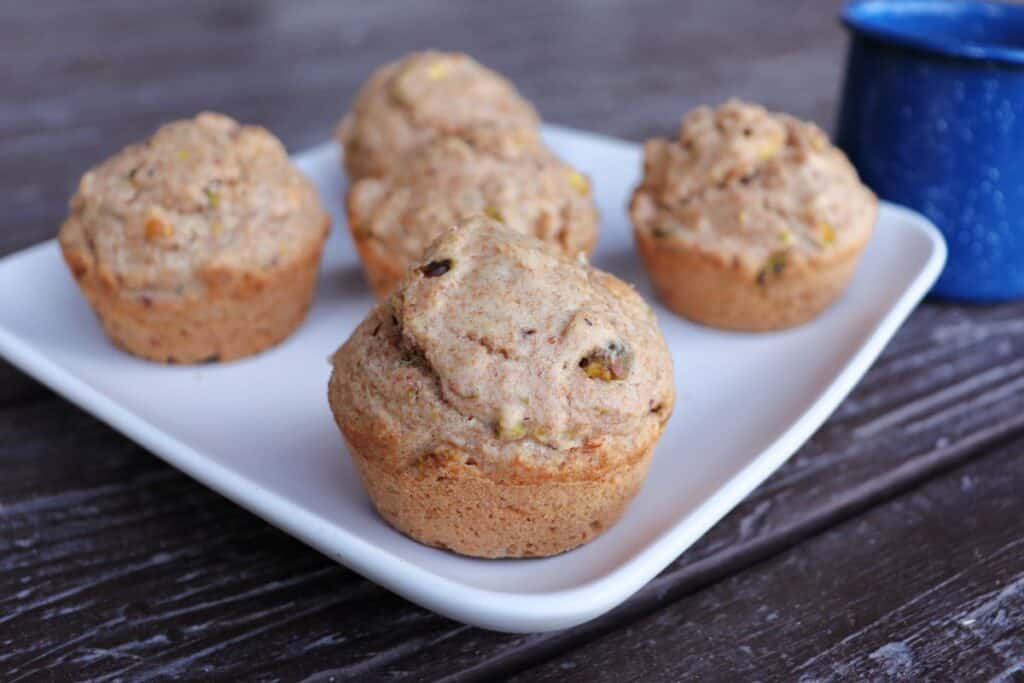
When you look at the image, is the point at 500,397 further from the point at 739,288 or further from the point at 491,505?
the point at 739,288

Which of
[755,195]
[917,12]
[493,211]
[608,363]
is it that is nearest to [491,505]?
[608,363]

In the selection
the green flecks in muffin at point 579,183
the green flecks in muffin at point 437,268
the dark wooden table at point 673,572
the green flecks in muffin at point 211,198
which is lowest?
the dark wooden table at point 673,572

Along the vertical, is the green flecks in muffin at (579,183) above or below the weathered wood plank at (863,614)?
above

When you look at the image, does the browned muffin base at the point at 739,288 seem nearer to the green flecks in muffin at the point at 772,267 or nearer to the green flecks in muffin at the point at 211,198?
the green flecks in muffin at the point at 772,267

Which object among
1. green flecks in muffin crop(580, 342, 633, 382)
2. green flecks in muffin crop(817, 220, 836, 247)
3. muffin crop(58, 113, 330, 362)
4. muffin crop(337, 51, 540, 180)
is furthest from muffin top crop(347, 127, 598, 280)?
green flecks in muffin crop(580, 342, 633, 382)

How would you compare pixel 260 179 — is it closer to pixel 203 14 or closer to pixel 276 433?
pixel 276 433

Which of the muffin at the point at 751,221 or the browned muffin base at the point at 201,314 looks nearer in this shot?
the browned muffin base at the point at 201,314

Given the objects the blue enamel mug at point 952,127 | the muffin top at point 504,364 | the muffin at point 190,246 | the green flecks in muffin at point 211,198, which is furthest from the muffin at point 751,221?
the green flecks in muffin at point 211,198

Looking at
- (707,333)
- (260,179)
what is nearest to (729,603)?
(707,333)
